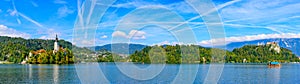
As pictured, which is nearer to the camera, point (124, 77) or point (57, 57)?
point (124, 77)

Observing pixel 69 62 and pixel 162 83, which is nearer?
pixel 162 83

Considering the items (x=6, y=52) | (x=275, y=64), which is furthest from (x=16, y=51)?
(x=275, y=64)

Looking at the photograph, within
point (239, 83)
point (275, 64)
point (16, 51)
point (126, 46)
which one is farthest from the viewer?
point (16, 51)

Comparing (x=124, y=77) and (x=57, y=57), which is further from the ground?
(x=57, y=57)

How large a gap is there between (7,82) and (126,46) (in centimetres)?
1930

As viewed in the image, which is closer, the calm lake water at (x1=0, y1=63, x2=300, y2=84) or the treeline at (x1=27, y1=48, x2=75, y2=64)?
the calm lake water at (x1=0, y1=63, x2=300, y2=84)

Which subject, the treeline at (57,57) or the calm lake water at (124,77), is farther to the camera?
the treeline at (57,57)

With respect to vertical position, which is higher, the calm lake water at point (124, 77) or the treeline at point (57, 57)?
the treeline at point (57, 57)

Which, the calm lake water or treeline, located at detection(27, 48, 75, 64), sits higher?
treeline, located at detection(27, 48, 75, 64)

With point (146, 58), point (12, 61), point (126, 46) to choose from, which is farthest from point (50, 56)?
point (126, 46)

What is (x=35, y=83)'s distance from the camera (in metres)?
39.3

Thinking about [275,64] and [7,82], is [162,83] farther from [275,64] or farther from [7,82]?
[275,64]

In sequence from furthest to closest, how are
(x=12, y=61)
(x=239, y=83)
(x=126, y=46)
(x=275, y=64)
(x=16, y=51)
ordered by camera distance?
(x=16, y=51) → (x=12, y=61) → (x=275, y=64) → (x=239, y=83) → (x=126, y=46)

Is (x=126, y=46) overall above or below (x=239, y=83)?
above
